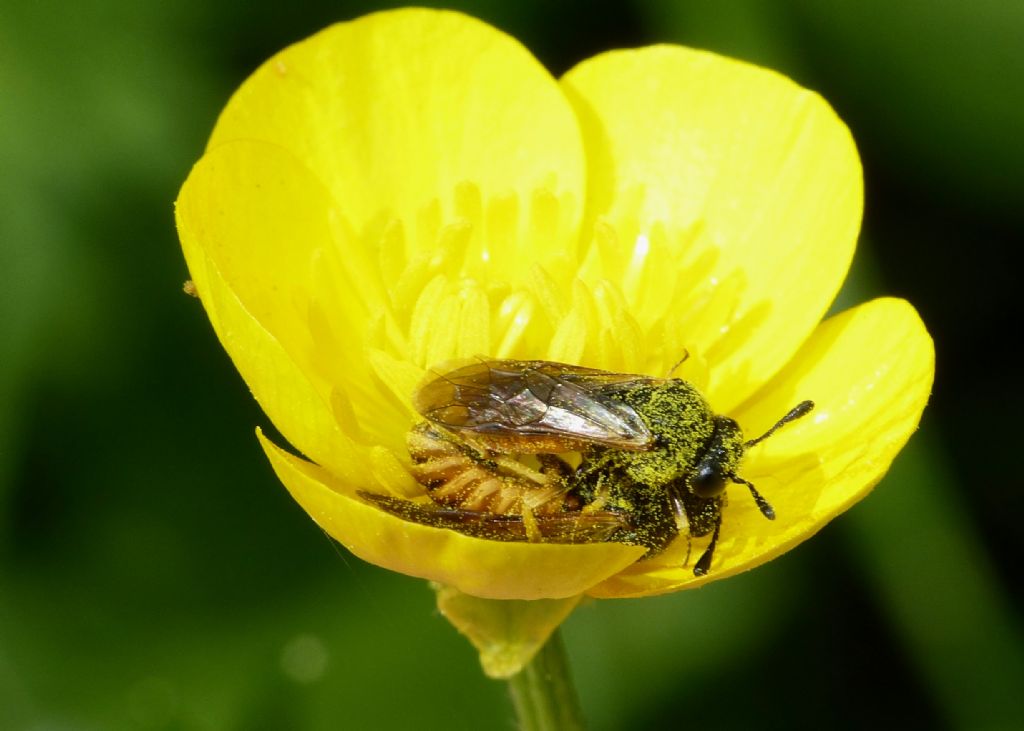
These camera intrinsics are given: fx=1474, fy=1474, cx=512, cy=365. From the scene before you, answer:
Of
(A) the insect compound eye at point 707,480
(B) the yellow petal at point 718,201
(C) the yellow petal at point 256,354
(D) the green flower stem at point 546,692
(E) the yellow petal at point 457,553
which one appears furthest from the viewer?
(B) the yellow petal at point 718,201

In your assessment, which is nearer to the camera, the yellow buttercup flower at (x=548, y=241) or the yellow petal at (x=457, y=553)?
the yellow petal at (x=457, y=553)

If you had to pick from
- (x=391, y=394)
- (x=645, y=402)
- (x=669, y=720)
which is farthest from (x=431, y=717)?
(x=645, y=402)

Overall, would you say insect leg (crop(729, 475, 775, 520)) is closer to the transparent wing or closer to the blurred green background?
A: the transparent wing

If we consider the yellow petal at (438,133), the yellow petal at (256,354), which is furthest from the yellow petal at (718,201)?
the yellow petal at (256,354)

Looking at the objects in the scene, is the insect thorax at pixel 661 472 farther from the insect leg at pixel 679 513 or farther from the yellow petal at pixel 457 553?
the yellow petal at pixel 457 553

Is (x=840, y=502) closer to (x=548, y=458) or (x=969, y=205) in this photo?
(x=548, y=458)

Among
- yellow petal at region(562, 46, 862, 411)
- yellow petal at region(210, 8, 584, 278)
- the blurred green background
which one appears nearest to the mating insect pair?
yellow petal at region(562, 46, 862, 411)
